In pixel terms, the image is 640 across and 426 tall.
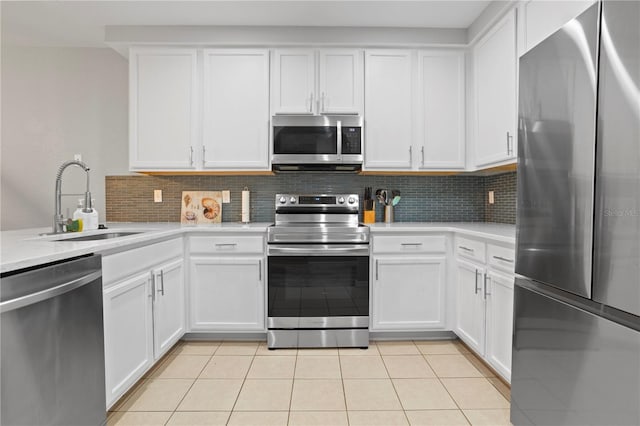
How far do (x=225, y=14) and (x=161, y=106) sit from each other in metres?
0.88

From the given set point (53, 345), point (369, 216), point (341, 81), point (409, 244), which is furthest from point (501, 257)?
point (53, 345)

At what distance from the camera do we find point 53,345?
1260mm

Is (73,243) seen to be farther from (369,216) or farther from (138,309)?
(369,216)

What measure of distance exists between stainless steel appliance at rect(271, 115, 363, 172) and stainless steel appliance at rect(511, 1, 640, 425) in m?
1.47

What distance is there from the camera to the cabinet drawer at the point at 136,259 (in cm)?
168

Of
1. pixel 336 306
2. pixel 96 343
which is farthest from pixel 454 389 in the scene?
pixel 96 343

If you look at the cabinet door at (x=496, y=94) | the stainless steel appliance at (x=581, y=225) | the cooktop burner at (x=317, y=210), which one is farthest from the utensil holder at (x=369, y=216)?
the stainless steel appliance at (x=581, y=225)

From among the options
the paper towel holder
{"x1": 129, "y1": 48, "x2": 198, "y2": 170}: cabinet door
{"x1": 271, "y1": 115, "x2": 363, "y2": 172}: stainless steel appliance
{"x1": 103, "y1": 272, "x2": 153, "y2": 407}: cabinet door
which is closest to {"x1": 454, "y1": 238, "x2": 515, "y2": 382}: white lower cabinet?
{"x1": 271, "y1": 115, "x2": 363, "y2": 172}: stainless steel appliance

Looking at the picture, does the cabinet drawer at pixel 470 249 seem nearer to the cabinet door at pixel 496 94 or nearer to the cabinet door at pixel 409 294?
the cabinet door at pixel 409 294

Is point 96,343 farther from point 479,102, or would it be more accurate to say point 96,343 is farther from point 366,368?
point 479,102

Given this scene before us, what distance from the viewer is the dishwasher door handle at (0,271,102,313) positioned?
1.08 meters

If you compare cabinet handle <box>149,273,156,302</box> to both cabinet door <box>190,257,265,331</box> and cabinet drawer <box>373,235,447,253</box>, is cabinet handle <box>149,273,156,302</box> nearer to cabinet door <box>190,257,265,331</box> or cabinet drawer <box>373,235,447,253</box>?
cabinet door <box>190,257,265,331</box>

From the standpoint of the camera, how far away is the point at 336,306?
2691mm

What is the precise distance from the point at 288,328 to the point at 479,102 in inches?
88.8
